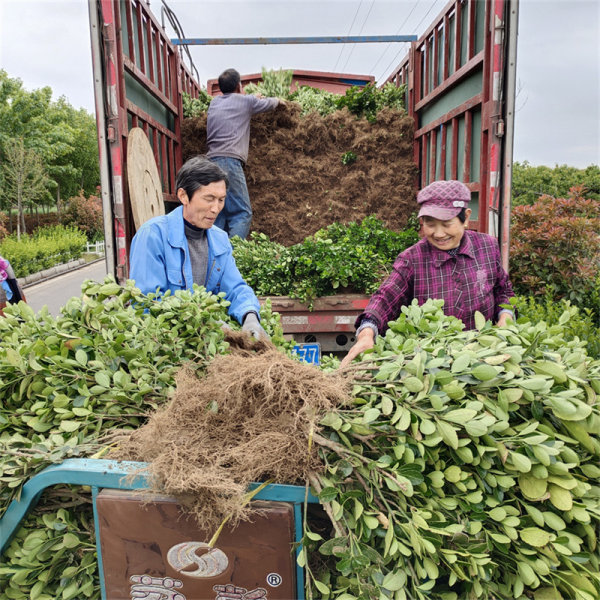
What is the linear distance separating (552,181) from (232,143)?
68.5ft

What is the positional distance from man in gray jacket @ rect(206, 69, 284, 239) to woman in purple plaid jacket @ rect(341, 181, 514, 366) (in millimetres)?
3102

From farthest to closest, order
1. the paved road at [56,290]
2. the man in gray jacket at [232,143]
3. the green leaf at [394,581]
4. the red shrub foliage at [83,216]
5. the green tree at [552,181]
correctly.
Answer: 1. the red shrub foliage at [83,216]
2. the green tree at [552,181]
3. the paved road at [56,290]
4. the man in gray jacket at [232,143]
5. the green leaf at [394,581]

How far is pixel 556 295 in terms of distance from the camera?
6.04 metres

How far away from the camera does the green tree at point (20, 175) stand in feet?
73.0

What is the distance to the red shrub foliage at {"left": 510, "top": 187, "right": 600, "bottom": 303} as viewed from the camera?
596 centimetres

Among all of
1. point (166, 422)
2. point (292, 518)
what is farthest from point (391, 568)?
point (166, 422)

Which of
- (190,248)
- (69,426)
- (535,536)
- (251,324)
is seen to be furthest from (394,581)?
(190,248)

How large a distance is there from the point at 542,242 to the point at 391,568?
5.95m

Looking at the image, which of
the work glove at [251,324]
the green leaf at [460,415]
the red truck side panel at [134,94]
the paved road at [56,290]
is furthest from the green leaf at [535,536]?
the paved road at [56,290]

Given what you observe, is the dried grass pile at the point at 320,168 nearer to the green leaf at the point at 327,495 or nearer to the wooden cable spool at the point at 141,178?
the wooden cable spool at the point at 141,178

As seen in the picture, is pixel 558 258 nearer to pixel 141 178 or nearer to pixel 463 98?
Answer: pixel 463 98

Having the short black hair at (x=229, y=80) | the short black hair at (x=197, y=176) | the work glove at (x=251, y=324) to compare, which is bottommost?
the work glove at (x=251, y=324)

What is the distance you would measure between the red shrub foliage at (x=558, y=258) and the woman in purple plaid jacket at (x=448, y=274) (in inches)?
136

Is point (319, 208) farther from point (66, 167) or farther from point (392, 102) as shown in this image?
point (66, 167)
